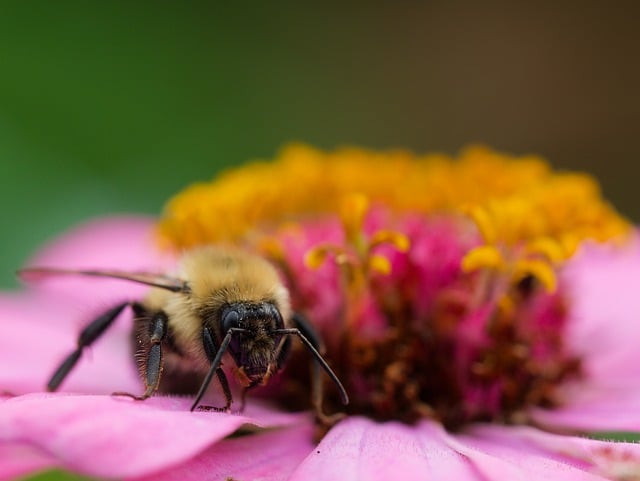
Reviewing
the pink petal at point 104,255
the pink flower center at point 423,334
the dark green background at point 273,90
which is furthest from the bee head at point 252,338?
the dark green background at point 273,90

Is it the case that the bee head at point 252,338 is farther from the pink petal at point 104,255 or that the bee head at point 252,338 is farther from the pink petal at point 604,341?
the pink petal at point 104,255

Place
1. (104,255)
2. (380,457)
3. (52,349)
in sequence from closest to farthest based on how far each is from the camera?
(380,457) < (52,349) < (104,255)

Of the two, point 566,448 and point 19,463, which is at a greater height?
point 566,448

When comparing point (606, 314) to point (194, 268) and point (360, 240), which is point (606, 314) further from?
point (194, 268)

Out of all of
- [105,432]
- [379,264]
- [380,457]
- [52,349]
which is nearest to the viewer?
[105,432]

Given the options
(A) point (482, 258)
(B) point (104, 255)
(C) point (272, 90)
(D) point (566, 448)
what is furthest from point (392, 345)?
(C) point (272, 90)

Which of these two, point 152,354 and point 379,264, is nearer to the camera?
point 152,354

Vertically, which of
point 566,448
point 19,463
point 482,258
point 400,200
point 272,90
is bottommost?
point 19,463

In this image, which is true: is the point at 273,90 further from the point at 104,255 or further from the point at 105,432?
the point at 105,432

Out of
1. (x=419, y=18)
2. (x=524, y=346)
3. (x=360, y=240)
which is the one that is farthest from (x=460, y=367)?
(x=419, y=18)
